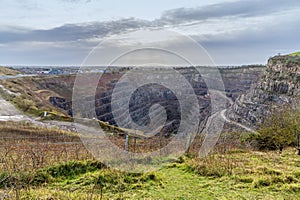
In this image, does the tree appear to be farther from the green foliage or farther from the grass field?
the grass field

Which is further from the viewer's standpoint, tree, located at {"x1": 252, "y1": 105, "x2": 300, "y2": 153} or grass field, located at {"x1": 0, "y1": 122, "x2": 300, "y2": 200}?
tree, located at {"x1": 252, "y1": 105, "x2": 300, "y2": 153}

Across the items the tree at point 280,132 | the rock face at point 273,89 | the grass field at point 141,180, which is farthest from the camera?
the rock face at point 273,89

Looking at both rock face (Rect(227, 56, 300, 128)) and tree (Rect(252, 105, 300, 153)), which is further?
rock face (Rect(227, 56, 300, 128))

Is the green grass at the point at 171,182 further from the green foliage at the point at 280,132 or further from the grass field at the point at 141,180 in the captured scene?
the green foliage at the point at 280,132

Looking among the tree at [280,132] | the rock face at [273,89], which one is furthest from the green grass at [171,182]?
the rock face at [273,89]

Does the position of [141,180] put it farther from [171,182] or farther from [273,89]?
[273,89]

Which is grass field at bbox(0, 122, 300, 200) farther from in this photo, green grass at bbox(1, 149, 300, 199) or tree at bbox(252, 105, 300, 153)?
tree at bbox(252, 105, 300, 153)

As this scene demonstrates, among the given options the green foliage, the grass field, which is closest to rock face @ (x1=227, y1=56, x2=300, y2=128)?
the green foliage

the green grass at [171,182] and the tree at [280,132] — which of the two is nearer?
the green grass at [171,182]

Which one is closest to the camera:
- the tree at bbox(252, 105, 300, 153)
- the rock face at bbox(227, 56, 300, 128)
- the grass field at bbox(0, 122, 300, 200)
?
the grass field at bbox(0, 122, 300, 200)

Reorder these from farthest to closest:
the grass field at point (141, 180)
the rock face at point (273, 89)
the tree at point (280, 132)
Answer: the rock face at point (273, 89) < the tree at point (280, 132) < the grass field at point (141, 180)

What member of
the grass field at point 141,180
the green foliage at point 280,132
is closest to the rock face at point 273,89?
the green foliage at point 280,132

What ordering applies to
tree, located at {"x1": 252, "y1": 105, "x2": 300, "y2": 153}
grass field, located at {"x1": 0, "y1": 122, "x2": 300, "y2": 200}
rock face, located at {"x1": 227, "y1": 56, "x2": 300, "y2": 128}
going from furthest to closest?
rock face, located at {"x1": 227, "y1": 56, "x2": 300, "y2": 128} < tree, located at {"x1": 252, "y1": 105, "x2": 300, "y2": 153} < grass field, located at {"x1": 0, "y1": 122, "x2": 300, "y2": 200}

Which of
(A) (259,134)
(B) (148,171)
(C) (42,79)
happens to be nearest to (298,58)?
(A) (259,134)
